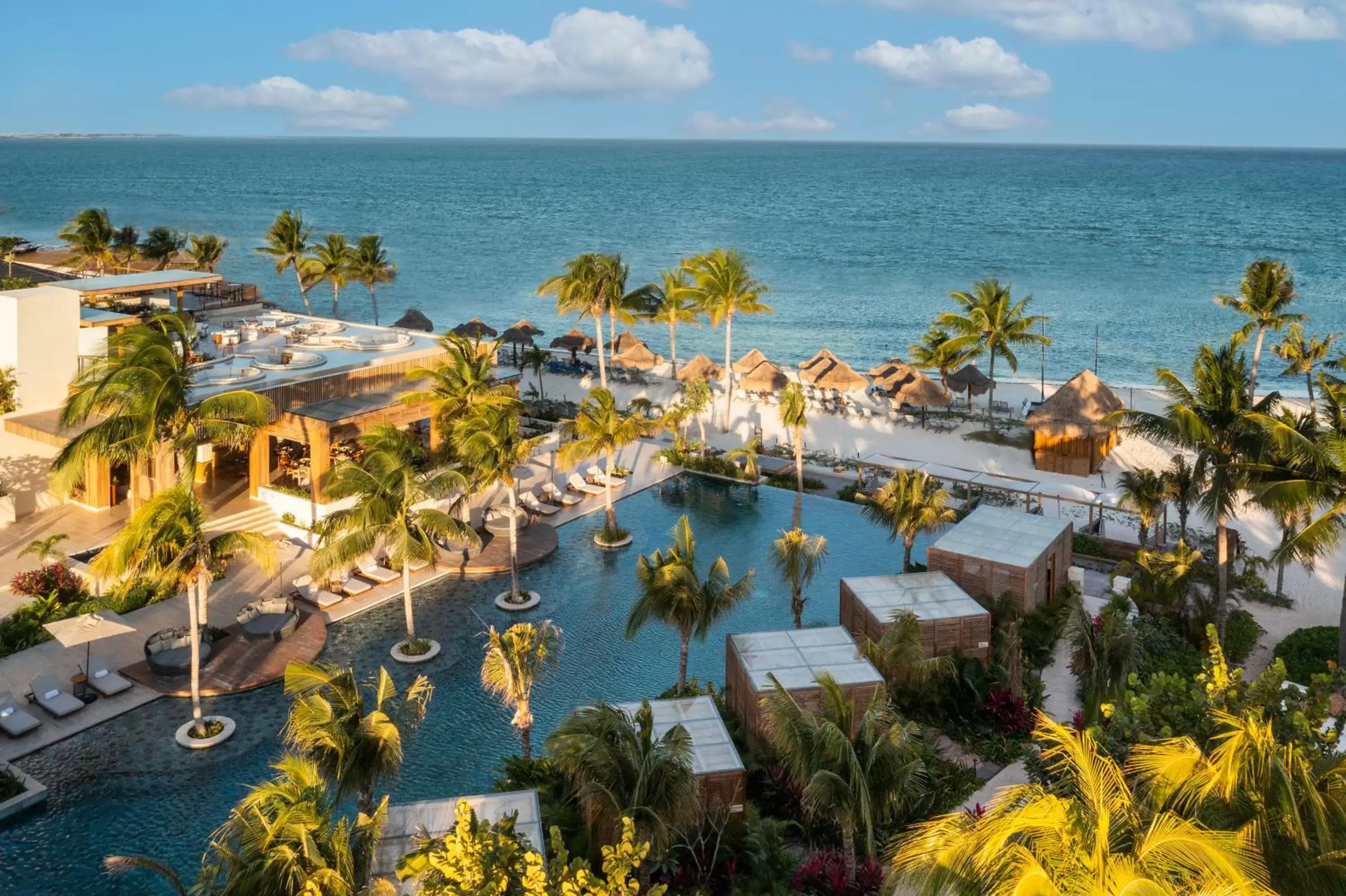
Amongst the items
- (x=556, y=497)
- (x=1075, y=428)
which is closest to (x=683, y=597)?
(x=556, y=497)

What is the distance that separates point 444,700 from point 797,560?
716cm

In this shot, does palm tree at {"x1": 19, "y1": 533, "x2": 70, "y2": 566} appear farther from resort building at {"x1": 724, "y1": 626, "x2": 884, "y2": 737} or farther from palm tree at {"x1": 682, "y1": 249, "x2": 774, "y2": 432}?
palm tree at {"x1": 682, "y1": 249, "x2": 774, "y2": 432}

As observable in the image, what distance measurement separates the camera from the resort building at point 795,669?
54.0ft

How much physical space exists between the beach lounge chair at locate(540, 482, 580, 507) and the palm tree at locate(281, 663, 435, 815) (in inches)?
596

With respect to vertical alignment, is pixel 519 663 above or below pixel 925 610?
above

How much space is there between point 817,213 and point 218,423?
413ft

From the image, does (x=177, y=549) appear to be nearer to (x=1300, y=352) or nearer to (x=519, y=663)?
(x=519, y=663)

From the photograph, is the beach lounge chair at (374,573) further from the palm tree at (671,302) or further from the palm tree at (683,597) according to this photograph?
the palm tree at (671,302)

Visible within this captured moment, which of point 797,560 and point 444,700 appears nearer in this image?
point 444,700

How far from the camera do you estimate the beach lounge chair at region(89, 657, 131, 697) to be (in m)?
18.0

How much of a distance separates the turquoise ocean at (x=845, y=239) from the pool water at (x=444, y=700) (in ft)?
111

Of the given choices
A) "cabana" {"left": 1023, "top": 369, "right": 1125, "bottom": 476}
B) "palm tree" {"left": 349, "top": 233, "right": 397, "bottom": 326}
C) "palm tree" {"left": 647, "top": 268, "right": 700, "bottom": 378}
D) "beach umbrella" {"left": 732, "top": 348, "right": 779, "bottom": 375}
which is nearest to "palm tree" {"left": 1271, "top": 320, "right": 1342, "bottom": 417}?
"cabana" {"left": 1023, "top": 369, "right": 1125, "bottom": 476}

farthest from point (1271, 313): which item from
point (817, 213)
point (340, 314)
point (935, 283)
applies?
point (817, 213)

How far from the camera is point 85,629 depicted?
18250 millimetres
